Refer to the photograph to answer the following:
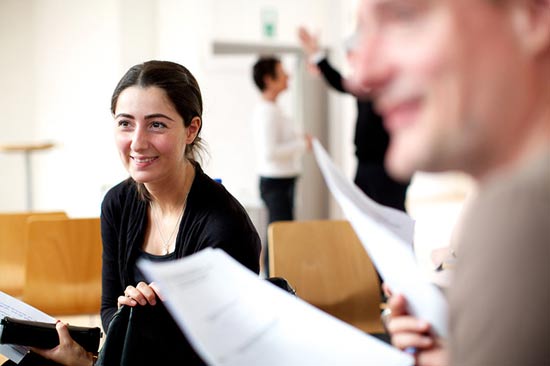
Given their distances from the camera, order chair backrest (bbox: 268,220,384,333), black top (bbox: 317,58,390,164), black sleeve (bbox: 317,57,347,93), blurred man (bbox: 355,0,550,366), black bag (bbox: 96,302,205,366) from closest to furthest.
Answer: blurred man (bbox: 355,0,550,366), black bag (bbox: 96,302,205,366), chair backrest (bbox: 268,220,384,333), black top (bbox: 317,58,390,164), black sleeve (bbox: 317,57,347,93)

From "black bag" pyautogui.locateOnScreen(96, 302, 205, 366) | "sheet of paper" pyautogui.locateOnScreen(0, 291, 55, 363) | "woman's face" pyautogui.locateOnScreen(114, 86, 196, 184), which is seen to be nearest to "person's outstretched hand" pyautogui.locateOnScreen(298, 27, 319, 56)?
"woman's face" pyautogui.locateOnScreen(114, 86, 196, 184)

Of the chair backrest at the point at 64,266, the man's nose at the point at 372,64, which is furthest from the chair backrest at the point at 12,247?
the man's nose at the point at 372,64

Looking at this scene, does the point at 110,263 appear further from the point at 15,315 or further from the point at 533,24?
the point at 533,24

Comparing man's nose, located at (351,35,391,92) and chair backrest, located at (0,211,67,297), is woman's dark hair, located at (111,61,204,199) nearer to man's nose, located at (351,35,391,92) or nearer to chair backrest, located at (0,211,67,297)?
man's nose, located at (351,35,391,92)

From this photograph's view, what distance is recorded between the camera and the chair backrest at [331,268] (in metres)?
2.32

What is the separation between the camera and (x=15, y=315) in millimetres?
1329

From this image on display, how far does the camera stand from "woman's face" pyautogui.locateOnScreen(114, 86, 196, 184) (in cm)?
157

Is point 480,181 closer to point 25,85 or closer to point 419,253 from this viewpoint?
point 419,253

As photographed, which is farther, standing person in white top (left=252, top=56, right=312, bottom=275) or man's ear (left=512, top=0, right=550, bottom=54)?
standing person in white top (left=252, top=56, right=312, bottom=275)

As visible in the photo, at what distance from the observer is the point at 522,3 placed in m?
0.45

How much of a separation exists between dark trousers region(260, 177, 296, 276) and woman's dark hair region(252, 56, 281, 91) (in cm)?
63

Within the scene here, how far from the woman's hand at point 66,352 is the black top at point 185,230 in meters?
0.26

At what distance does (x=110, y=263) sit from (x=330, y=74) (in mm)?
2501

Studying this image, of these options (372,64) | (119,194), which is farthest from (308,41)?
(372,64)
